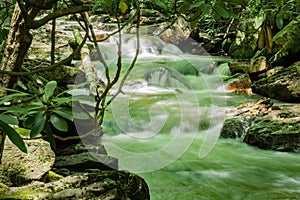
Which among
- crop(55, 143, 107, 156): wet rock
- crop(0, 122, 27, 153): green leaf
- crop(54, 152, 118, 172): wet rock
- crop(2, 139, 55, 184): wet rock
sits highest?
crop(0, 122, 27, 153): green leaf

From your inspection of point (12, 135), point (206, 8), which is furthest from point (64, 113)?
point (206, 8)

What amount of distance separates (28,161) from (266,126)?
306 cm

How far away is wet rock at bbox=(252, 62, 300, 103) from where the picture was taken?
593 cm

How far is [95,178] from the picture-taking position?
5.76ft

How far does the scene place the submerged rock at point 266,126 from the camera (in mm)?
3961

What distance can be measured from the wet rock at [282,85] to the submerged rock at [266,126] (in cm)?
76

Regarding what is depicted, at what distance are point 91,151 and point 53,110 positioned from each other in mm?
2264

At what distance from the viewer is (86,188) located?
5.45ft

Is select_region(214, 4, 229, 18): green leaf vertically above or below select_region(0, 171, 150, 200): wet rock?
above

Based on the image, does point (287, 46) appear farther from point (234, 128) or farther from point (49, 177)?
point (49, 177)

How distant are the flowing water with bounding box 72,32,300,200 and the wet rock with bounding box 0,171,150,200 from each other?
2.92 ft

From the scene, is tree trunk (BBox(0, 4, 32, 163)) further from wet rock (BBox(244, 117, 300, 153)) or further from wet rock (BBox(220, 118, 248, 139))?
wet rock (BBox(220, 118, 248, 139))

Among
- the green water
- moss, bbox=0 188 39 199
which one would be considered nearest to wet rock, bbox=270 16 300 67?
the green water

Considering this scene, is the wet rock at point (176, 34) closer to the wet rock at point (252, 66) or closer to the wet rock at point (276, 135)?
the wet rock at point (252, 66)
